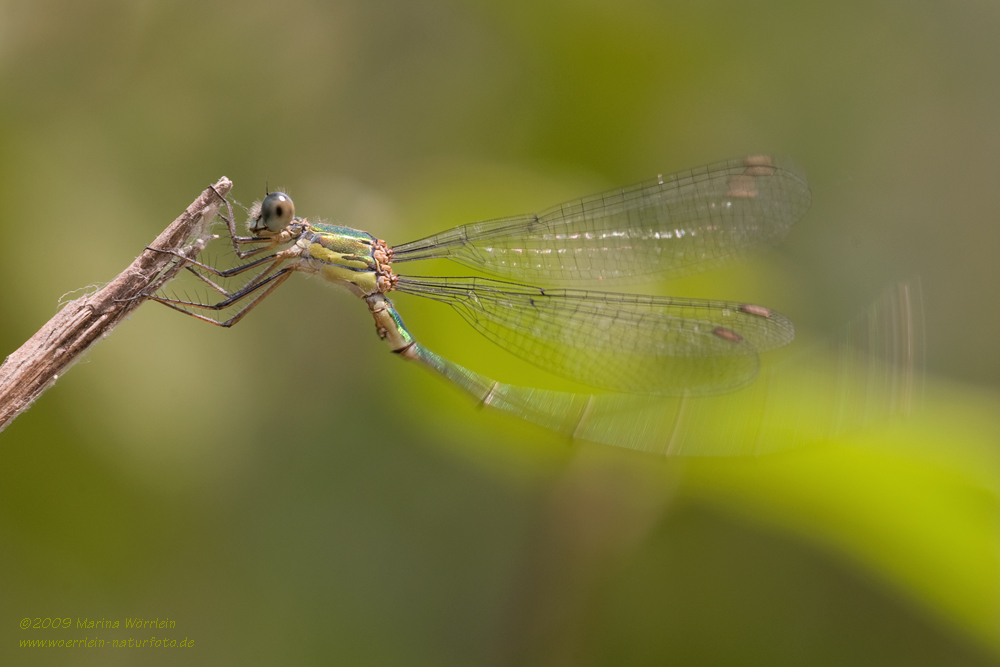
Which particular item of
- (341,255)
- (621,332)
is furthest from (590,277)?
(341,255)

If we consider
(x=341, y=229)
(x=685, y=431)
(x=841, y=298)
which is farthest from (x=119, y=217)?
(x=841, y=298)

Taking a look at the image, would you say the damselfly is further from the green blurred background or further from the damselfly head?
the green blurred background

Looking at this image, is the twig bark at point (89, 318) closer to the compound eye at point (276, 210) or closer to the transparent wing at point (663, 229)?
the compound eye at point (276, 210)

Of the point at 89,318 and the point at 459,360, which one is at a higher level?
the point at 459,360

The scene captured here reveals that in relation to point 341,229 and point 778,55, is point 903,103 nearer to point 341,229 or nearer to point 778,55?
point 778,55

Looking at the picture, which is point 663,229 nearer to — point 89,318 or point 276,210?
point 276,210

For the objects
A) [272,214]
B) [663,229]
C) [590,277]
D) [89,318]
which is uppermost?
[663,229]
